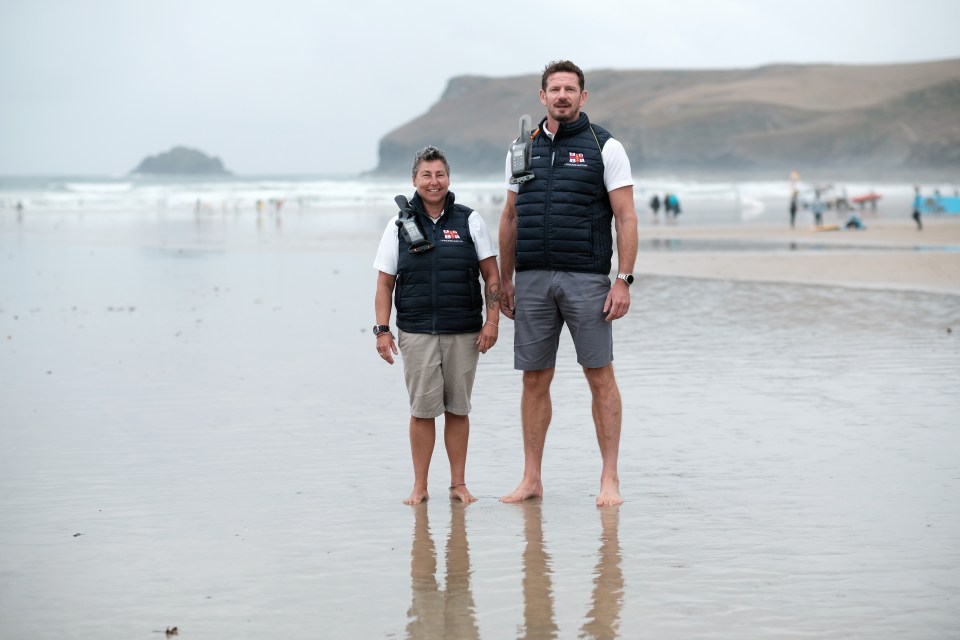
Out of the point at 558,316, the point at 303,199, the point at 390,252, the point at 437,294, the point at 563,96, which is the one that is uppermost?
the point at 303,199

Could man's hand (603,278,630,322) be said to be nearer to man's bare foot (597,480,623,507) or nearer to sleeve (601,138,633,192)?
sleeve (601,138,633,192)

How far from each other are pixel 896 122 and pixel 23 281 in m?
179

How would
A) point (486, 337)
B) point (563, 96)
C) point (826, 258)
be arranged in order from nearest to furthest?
point (563, 96)
point (486, 337)
point (826, 258)

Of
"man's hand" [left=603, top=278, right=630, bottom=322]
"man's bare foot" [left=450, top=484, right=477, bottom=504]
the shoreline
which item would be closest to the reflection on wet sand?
"man's bare foot" [left=450, top=484, right=477, bottom=504]

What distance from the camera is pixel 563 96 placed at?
18.7 feet

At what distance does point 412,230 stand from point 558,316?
0.80 metres

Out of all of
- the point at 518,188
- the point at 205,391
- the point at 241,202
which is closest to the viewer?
the point at 518,188

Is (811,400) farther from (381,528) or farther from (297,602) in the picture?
(297,602)

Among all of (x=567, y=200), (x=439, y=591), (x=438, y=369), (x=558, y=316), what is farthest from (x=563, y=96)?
(x=439, y=591)

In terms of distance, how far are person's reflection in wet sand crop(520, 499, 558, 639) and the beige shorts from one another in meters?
0.63

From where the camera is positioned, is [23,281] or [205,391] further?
[23,281]

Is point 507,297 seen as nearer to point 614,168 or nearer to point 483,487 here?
point 614,168

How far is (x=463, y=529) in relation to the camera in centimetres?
550

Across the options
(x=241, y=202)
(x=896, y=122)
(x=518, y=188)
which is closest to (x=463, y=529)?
(x=518, y=188)
